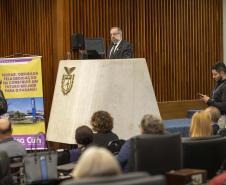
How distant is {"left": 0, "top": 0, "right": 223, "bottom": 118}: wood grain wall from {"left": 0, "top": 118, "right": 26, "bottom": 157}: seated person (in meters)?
4.41

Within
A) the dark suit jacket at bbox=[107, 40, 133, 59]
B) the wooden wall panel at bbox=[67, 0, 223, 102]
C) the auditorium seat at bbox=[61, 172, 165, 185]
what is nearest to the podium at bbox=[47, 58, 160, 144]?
the dark suit jacket at bbox=[107, 40, 133, 59]

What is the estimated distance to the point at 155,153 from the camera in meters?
4.37

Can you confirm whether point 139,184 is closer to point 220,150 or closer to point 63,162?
point 220,150

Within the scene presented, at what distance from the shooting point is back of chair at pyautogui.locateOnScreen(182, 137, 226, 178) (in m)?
4.82

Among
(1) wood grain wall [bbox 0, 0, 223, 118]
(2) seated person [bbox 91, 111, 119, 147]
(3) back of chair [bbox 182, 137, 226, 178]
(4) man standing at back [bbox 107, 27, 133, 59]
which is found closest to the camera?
(3) back of chair [bbox 182, 137, 226, 178]

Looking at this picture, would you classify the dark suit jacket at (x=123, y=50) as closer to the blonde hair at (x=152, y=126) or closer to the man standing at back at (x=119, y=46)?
the man standing at back at (x=119, y=46)

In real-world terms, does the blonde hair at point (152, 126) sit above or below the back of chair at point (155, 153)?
above

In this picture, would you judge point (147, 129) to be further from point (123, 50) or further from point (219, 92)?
point (123, 50)

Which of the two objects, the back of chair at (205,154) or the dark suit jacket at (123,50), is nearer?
the back of chair at (205,154)

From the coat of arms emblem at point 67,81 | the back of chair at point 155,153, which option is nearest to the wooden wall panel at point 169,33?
the coat of arms emblem at point 67,81

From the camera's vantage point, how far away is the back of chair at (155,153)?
170 inches

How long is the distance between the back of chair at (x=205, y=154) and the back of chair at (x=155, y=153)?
30 cm

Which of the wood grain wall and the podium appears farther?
the wood grain wall

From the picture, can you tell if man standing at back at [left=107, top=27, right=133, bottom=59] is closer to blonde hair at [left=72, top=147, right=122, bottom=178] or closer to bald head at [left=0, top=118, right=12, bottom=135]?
bald head at [left=0, top=118, right=12, bottom=135]
